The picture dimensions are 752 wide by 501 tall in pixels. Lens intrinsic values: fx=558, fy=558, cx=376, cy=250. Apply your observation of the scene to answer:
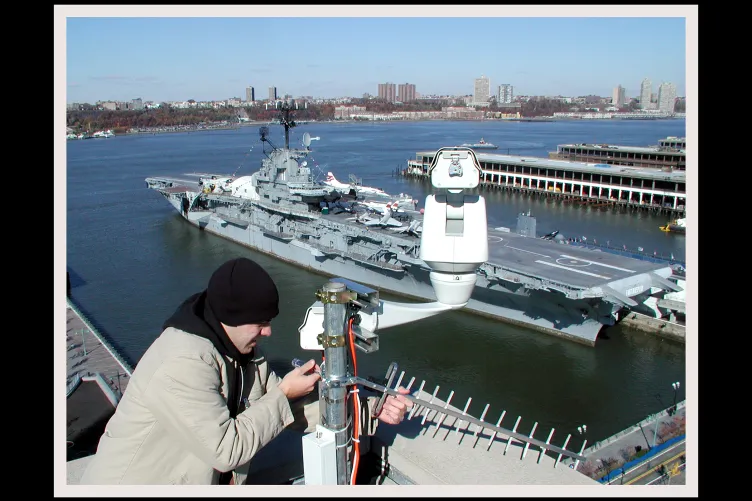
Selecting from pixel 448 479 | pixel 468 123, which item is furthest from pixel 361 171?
pixel 468 123

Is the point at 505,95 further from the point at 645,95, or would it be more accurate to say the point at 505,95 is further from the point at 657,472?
the point at 657,472

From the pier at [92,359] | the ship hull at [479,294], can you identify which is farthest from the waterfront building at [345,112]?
the pier at [92,359]

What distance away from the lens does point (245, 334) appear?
2.43m

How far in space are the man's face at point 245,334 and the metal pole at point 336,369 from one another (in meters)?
0.44

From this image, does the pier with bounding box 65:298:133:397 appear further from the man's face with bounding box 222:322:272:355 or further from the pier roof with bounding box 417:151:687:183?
the pier roof with bounding box 417:151:687:183

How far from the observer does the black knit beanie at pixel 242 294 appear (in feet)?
7.59

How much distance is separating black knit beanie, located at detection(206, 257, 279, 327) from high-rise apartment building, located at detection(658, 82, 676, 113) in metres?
150

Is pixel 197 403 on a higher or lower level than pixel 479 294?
higher

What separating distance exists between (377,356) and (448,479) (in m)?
14.6

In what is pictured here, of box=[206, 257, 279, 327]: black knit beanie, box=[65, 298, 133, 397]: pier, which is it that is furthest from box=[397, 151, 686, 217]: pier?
box=[206, 257, 279, 327]: black knit beanie

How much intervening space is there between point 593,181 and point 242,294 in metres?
50.1

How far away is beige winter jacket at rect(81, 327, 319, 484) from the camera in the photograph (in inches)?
88.2

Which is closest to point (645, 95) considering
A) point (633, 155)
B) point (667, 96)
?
point (667, 96)

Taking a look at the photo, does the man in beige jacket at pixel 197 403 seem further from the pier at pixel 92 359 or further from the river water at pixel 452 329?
the pier at pixel 92 359
